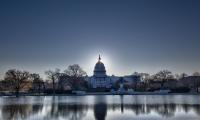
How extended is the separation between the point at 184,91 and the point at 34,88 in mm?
52908

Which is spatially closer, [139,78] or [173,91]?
[173,91]

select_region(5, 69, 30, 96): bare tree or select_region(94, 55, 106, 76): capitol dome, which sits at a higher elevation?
select_region(94, 55, 106, 76): capitol dome

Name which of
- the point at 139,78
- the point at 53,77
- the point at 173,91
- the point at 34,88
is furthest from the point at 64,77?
the point at 139,78

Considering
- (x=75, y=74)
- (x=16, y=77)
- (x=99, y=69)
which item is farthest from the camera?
(x=99, y=69)

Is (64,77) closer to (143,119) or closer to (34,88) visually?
(34,88)

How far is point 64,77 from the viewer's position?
11175 cm

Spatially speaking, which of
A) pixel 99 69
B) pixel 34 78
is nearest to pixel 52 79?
pixel 34 78

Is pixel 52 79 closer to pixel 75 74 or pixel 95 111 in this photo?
pixel 75 74

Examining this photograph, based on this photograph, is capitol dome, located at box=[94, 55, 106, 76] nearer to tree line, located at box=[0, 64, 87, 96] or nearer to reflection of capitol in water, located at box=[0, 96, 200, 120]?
tree line, located at box=[0, 64, 87, 96]

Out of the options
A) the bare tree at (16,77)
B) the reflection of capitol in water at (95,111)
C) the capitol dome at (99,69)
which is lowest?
the reflection of capitol in water at (95,111)

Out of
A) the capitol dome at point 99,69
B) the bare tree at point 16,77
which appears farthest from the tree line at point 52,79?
the capitol dome at point 99,69

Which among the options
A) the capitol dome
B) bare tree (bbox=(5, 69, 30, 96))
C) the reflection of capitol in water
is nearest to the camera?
the reflection of capitol in water

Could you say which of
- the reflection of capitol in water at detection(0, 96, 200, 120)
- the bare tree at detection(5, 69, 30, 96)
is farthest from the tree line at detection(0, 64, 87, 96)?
the reflection of capitol in water at detection(0, 96, 200, 120)

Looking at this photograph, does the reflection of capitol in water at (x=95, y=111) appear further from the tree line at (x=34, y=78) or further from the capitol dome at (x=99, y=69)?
the capitol dome at (x=99, y=69)
